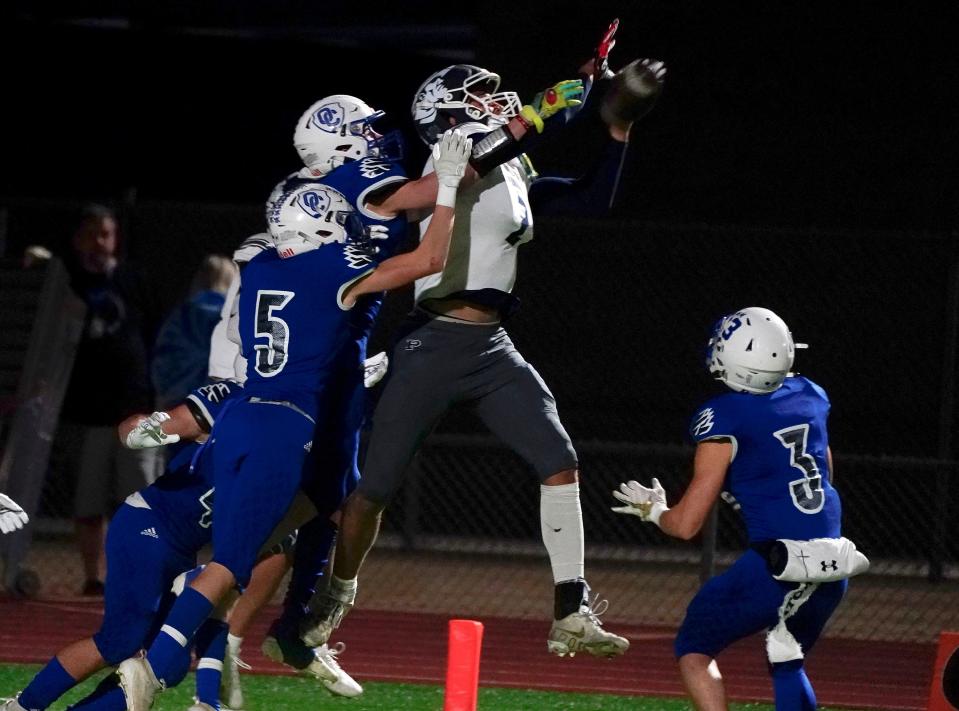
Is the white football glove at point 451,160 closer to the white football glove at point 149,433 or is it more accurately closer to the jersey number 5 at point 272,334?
the jersey number 5 at point 272,334

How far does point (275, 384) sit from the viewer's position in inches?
247

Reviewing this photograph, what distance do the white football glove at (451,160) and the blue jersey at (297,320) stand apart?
0.42 metres

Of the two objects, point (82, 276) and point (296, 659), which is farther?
point (82, 276)

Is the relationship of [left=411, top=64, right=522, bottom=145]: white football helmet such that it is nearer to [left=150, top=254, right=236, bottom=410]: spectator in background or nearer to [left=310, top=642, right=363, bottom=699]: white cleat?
[left=310, top=642, right=363, bottom=699]: white cleat

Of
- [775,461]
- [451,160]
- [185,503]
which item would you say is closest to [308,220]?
[451,160]

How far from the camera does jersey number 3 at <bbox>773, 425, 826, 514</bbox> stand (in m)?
6.00

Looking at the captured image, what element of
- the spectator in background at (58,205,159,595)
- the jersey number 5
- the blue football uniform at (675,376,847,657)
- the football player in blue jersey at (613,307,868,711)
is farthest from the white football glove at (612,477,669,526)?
the spectator in background at (58,205,159,595)

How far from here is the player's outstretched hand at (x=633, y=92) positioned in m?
6.69

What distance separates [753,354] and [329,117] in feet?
6.29

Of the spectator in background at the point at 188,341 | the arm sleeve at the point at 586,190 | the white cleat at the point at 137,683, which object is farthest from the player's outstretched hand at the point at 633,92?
the spectator in background at the point at 188,341

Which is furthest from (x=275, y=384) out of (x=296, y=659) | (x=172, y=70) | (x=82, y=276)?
(x=172, y=70)

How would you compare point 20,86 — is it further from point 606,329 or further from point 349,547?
point 349,547

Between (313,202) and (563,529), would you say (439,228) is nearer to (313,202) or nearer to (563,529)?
(313,202)

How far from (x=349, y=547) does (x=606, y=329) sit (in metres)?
6.32
